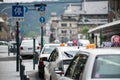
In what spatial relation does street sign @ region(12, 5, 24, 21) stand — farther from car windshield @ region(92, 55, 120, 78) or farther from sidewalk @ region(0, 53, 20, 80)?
car windshield @ region(92, 55, 120, 78)

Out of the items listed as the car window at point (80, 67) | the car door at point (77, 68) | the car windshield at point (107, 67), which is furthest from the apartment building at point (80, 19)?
the car windshield at point (107, 67)

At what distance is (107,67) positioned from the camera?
27.2 ft

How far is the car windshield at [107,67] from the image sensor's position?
8156 mm

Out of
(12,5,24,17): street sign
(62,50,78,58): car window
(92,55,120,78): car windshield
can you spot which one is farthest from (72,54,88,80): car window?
(12,5,24,17): street sign

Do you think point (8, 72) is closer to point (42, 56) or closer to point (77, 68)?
point (42, 56)

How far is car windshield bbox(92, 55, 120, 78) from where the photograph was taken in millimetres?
8156

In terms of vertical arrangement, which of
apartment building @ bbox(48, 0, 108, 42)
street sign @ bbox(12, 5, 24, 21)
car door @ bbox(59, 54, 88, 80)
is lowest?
apartment building @ bbox(48, 0, 108, 42)

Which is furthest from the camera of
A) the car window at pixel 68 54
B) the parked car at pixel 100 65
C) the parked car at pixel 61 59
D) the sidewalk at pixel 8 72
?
the sidewalk at pixel 8 72

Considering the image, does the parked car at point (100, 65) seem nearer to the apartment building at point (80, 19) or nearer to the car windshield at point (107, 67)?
the car windshield at point (107, 67)

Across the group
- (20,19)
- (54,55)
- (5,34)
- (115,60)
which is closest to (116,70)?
(115,60)

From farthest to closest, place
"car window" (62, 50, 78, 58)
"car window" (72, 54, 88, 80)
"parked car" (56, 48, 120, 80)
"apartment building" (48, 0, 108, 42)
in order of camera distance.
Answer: "apartment building" (48, 0, 108, 42) → "car window" (62, 50, 78, 58) → "car window" (72, 54, 88, 80) → "parked car" (56, 48, 120, 80)

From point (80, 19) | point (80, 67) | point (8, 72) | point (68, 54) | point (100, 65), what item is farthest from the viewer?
point (80, 19)

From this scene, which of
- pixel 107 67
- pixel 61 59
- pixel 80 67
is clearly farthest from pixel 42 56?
pixel 107 67

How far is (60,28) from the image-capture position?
583ft
